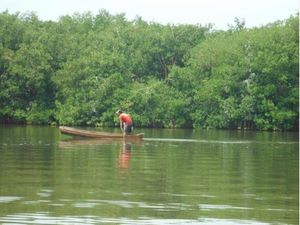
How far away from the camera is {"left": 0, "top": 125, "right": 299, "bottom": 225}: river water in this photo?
50.1ft

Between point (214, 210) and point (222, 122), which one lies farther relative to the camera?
point (222, 122)

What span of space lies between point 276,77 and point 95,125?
14880 mm

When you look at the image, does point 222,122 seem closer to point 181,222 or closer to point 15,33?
point 15,33

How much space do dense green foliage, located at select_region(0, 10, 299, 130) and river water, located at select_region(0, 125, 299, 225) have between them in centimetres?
4428

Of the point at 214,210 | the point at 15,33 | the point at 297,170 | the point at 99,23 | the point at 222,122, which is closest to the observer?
the point at 214,210

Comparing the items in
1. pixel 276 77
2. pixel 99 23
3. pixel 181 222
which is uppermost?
pixel 99 23

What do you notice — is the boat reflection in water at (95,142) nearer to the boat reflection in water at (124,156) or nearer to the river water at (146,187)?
the boat reflection in water at (124,156)

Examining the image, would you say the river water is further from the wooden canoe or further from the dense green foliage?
the dense green foliage

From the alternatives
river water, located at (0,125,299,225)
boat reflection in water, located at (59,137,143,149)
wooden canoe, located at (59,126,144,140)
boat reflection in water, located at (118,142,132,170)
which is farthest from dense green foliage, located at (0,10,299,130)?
river water, located at (0,125,299,225)

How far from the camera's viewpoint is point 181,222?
14539 mm

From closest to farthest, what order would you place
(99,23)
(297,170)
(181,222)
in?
(181,222)
(297,170)
(99,23)

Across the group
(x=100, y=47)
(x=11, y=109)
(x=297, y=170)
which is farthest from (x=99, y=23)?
(x=297, y=170)

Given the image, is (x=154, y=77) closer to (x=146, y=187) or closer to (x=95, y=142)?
(x=95, y=142)

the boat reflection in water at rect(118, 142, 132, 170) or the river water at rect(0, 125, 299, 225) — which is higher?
the boat reflection in water at rect(118, 142, 132, 170)
